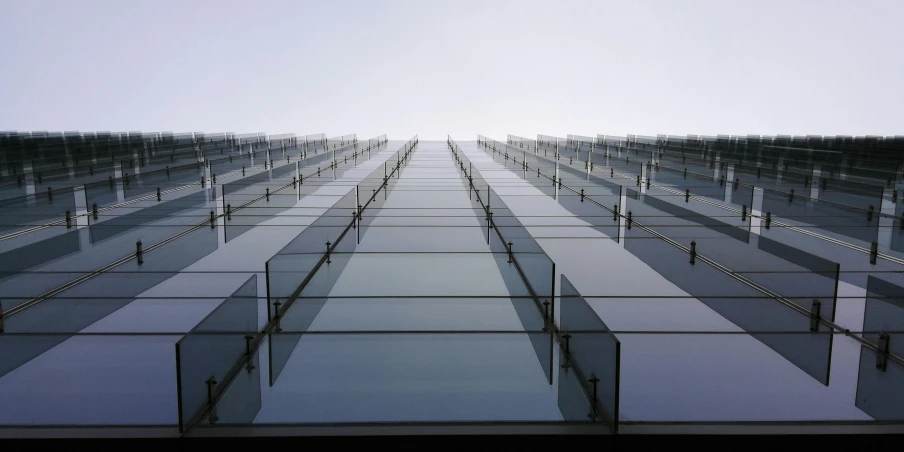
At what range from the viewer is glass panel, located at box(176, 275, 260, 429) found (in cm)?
448

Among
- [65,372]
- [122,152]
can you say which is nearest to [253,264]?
[65,372]

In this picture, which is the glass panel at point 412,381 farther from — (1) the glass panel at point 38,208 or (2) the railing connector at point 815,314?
(1) the glass panel at point 38,208

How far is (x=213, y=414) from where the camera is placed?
4.86 metres

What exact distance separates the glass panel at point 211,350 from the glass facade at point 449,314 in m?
0.03

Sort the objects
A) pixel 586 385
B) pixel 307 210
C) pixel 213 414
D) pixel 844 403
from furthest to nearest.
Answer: pixel 307 210 < pixel 844 403 < pixel 586 385 < pixel 213 414

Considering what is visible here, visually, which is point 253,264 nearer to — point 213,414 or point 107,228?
point 107,228

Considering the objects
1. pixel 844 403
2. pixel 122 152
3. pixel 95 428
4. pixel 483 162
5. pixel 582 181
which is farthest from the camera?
pixel 483 162

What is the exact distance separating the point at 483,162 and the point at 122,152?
57.5ft

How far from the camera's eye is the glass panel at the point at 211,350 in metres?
4.48

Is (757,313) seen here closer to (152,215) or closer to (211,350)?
(211,350)

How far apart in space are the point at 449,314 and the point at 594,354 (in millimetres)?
2073

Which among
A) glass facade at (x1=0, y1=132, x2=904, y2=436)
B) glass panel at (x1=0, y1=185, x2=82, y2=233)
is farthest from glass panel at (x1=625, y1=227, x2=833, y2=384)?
glass panel at (x1=0, y1=185, x2=82, y2=233)

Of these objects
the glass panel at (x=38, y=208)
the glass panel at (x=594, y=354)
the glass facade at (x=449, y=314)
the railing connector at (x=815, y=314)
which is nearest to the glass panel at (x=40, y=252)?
the glass facade at (x=449, y=314)

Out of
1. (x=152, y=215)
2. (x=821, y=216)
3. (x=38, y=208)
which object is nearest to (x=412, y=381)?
(x=152, y=215)
